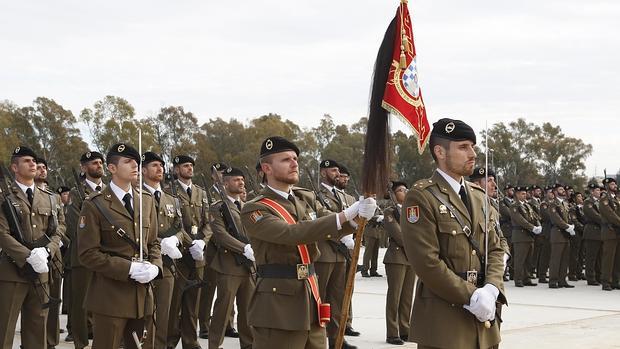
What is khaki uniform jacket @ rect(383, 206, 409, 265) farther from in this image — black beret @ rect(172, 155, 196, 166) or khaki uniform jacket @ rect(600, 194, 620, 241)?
khaki uniform jacket @ rect(600, 194, 620, 241)

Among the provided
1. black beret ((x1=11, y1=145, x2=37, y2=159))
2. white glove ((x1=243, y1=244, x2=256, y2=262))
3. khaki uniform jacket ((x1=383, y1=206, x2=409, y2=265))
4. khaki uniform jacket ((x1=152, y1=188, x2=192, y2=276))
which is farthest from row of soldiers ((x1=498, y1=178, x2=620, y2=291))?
black beret ((x1=11, y1=145, x2=37, y2=159))

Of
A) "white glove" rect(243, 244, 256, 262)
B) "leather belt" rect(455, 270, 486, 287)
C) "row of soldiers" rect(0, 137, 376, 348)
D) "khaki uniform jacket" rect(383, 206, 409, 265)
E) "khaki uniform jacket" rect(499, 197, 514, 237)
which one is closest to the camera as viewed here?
"leather belt" rect(455, 270, 486, 287)

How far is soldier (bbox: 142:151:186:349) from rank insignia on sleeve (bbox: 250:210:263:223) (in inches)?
121

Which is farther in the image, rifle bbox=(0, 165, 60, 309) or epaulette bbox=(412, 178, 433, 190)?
rifle bbox=(0, 165, 60, 309)

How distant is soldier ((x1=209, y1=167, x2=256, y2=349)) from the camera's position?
9164 mm

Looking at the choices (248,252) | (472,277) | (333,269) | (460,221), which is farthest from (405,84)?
(333,269)

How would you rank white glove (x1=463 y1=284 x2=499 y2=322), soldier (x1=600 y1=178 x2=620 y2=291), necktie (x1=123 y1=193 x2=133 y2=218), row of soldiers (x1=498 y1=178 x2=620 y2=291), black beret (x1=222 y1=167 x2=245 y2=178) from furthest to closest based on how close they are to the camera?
row of soldiers (x1=498 y1=178 x2=620 y2=291) < soldier (x1=600 y1=178 x2=620 y2=291) < black beret (x1=222 y1=167 x2=245 y2=178) < necktie (x1=123 y1=193 x2=133 y2=218) < white glove (x1=463 y1=284 x2=499 y2=322)

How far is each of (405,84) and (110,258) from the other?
2639 mm

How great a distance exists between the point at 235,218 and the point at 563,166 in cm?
5731

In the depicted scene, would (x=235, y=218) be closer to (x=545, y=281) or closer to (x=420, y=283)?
(x=420, y=283)

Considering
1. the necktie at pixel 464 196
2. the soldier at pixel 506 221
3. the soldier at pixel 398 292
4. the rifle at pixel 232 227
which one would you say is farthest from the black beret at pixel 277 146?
the soldier at pixel 506 221

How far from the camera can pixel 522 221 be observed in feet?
56.3

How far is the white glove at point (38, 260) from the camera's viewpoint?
7645 millimetres

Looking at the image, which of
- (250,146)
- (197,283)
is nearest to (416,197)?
(197,283)
